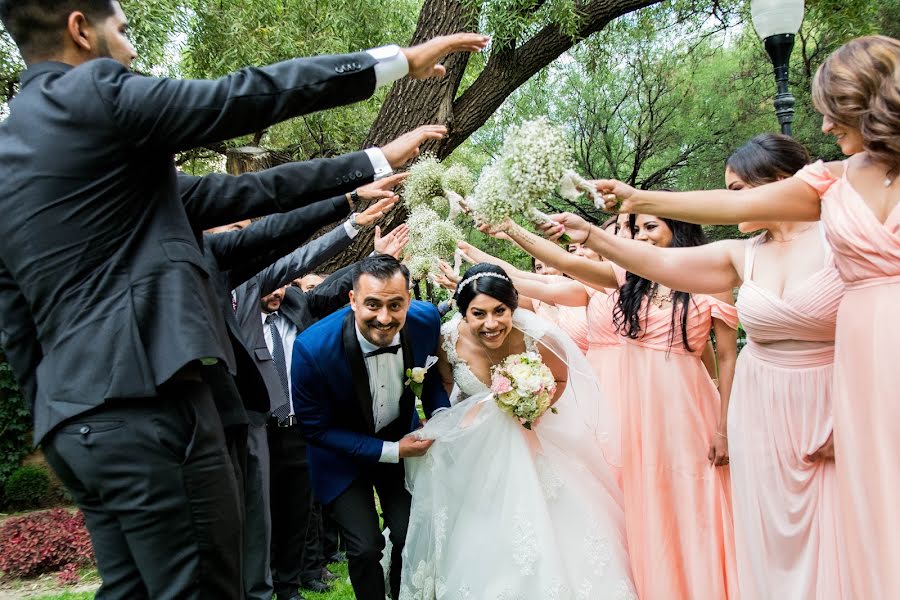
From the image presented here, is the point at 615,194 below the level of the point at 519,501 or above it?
above

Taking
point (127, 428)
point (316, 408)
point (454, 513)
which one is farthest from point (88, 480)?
point (454, 513)

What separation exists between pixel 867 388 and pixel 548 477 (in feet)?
7.08

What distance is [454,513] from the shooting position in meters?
4.20

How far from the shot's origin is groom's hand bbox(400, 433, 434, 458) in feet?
13.9

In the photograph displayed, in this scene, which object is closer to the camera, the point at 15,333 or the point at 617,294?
the point at 15,333

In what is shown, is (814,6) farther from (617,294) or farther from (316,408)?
(316,408)

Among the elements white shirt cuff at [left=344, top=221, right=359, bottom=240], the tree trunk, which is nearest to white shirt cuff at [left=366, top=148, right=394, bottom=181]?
white shirt cuff at [left=344, top=221, right=359, bottom=240]

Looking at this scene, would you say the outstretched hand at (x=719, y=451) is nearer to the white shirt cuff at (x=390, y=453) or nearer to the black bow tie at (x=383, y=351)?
the white shirt cuff at (x=390, y=453)

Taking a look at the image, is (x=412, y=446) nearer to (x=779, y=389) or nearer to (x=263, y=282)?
(x=263, y=282)

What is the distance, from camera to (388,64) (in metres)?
2.26

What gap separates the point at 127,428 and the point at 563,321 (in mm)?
4409

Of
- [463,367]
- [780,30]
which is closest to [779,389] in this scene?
[463,367]

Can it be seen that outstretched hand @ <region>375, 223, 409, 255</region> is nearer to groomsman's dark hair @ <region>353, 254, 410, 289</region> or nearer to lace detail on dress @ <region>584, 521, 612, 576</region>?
groomsman's dark hair @ <region>353, 254, 410, 289</region>

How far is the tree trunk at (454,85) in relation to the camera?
649cm
